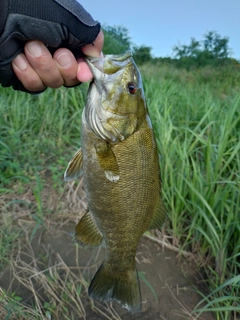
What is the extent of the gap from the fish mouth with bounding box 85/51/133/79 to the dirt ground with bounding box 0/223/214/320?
1.57 m

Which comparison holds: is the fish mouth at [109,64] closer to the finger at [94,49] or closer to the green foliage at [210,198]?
the finger at [94,49]

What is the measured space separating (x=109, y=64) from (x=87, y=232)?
728mm

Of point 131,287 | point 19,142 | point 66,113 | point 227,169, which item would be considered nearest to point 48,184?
point 19,142

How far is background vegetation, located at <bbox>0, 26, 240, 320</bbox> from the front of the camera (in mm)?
2486

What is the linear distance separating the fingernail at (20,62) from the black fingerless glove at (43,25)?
0.02 m

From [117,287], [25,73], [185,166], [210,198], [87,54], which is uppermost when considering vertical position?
[87,54]

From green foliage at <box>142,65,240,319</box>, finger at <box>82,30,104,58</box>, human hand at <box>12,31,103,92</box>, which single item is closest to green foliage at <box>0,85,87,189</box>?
green foliage at <box>142,65,240,319</box>

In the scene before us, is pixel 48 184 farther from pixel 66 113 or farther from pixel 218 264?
pixel 218 264

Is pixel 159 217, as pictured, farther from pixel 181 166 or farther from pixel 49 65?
pixel 181 166

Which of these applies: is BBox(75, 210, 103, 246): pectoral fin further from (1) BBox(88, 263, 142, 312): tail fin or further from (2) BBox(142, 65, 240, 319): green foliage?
(2) BBox(142, 65, 240, 319): green foliage

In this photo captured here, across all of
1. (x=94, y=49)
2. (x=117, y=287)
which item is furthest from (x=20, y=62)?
(x=117, y=287)

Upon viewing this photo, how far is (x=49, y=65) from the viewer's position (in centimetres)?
144

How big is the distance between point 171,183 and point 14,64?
1726mm

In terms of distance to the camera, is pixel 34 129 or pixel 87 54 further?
pixel 34 129
